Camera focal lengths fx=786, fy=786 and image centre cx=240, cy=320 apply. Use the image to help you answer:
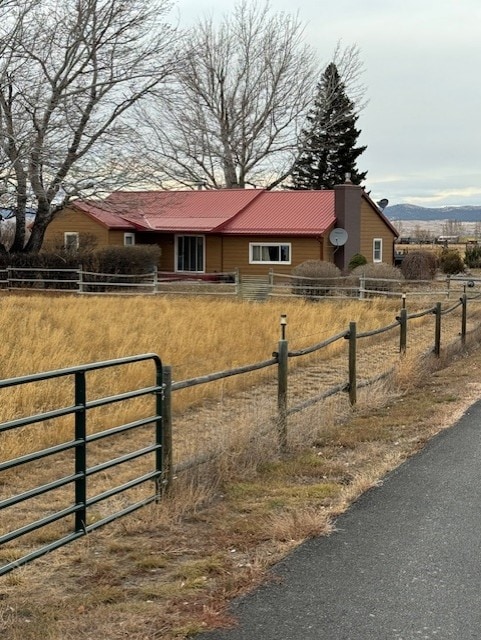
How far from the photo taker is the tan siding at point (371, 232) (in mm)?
38406

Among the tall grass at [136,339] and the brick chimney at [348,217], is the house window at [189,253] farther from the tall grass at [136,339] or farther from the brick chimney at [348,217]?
the tall grass at [136,339]

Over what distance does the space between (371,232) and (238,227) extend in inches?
267

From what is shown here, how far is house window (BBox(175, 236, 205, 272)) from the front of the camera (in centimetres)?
3916

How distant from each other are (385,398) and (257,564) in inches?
239

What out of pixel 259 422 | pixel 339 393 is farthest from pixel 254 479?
pixel 339 393

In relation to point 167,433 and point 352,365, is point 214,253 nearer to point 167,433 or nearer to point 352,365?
point 352,365

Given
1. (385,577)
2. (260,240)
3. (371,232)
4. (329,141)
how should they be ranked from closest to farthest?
(385,577)
(260,240)
(371,232)
(329,141)

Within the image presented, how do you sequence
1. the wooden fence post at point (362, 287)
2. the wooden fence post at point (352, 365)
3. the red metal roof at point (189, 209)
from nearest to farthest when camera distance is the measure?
the wooden fence post at point (352, 365) → the wooden fence post at point (362, 287) → the red metal roof at point (189, 209)

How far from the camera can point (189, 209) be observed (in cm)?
4072

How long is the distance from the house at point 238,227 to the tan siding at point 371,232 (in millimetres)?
49

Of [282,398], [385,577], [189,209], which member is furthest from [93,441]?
[189,209]

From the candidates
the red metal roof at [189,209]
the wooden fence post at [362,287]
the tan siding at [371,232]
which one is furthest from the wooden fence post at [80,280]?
the tan siding at [371,232]

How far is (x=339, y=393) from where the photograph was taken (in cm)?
987

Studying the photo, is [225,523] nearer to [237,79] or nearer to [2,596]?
[2,596]
